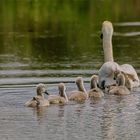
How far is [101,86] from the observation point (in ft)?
67.2

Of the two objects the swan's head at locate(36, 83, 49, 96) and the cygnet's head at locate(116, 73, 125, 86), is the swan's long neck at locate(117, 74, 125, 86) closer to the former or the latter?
the cygnet's head at locate(116, 73, 125, 86)

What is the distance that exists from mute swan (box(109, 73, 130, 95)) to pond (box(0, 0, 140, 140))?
215mm

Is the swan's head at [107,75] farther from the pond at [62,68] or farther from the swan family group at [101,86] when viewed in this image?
the pond at [62,68]

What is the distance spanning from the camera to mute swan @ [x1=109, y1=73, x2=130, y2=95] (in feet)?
63.0

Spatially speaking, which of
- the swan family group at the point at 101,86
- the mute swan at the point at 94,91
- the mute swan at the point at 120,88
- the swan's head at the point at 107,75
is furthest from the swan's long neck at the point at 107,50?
the mute swan at the point at 94,91

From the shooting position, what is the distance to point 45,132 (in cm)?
1505

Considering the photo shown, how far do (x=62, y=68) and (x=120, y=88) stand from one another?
15.0 feet

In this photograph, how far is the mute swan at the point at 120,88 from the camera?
19188mm

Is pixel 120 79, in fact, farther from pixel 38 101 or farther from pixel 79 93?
pixel 38 101

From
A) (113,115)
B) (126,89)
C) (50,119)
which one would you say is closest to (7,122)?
(50,119)

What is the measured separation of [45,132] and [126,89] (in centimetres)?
477

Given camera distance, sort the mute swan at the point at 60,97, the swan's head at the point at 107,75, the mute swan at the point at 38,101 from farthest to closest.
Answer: the swan's head at the point at 107,75, the mute swan at the point at 60,97, the mute swan at the point at 38,101

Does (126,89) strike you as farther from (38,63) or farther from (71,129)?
(38,63)

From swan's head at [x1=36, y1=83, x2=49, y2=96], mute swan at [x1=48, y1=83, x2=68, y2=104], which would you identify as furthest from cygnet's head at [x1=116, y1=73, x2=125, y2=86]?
swan's head at [x1=36, y1=83, x2=49, y2=96]
